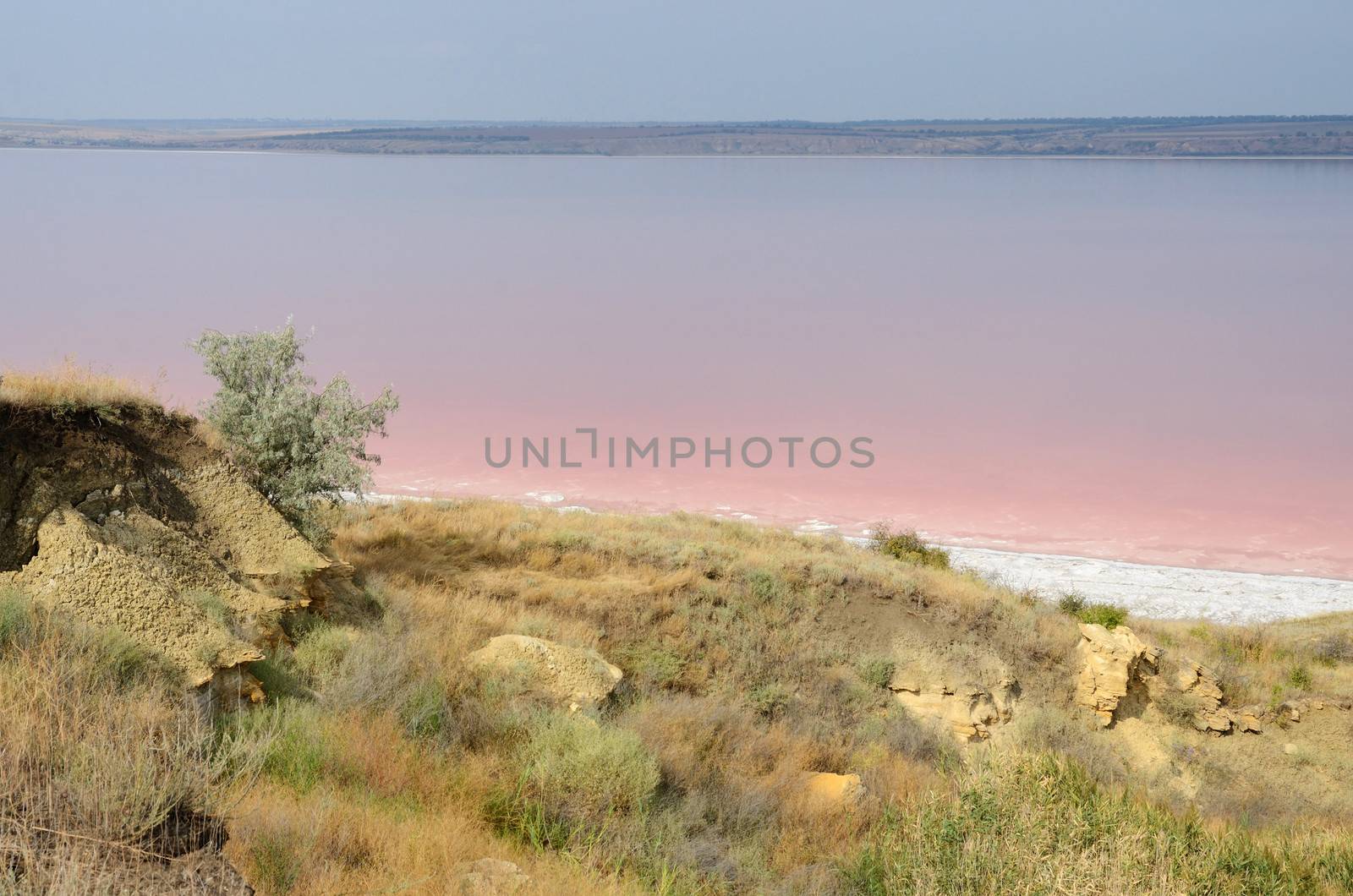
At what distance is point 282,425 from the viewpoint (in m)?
10.6

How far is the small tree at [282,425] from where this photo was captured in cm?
1047

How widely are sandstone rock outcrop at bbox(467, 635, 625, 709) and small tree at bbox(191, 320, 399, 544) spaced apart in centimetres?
274

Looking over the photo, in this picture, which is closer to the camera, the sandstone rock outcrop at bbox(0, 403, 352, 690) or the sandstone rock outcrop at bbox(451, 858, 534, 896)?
the sandstone rock outcrop at bbox(451, 858, 534, 896)

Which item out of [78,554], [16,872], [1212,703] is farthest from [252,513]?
[1212,703]

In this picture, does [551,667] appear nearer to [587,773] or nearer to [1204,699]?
[587,773]

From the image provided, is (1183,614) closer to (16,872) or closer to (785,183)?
(16,872)

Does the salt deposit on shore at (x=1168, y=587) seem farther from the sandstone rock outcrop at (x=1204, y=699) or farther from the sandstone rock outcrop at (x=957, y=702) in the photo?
the sandstone rock outcrop at (x=957, y=702)

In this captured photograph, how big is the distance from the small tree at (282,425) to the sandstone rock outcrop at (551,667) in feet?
8.98

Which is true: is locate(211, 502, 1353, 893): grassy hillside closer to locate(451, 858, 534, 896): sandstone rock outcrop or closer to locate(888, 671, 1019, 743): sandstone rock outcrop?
locate(451, 858, 534, 896): sandstone rock outcrop

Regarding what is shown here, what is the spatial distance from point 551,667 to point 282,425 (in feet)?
13.2

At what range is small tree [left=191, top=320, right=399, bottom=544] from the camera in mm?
10469

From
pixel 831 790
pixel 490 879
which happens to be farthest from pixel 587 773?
pixel 831 790

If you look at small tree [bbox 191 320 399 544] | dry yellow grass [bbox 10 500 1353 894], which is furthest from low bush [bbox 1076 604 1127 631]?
small tree [bbox 191 320 399 544]

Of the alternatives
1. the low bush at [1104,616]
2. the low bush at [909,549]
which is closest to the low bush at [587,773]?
the low bush at [1104,616]
